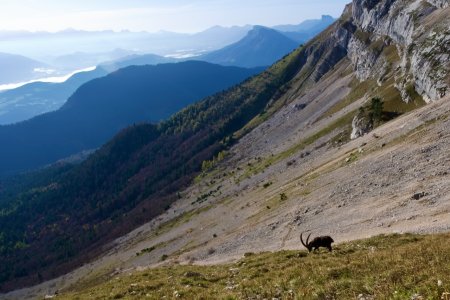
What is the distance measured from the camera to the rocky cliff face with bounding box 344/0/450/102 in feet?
301

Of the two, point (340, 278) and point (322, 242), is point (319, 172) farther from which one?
point (340, 278)

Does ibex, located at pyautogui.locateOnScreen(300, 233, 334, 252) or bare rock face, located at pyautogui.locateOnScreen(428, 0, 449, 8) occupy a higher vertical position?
bare rock face, located at pyautogui.locateOnScreen(428, 0, 449, 8)

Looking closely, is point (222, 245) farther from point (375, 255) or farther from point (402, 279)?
point (402, 279)

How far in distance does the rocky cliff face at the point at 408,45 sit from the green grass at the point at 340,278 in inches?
2674

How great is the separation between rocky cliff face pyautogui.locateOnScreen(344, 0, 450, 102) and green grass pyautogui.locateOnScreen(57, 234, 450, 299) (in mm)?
67927

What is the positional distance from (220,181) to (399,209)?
118 meters

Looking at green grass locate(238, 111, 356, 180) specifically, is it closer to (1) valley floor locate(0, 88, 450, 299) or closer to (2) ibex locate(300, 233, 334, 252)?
(1) valley floor locate(0, 88, 450, 299)

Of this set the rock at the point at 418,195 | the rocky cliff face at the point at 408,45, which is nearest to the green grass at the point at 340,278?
the rock at the point at 418,195

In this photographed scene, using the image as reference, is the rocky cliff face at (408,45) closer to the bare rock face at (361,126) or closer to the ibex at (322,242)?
the bare rock face at (361,126)

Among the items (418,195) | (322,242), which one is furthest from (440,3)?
(322,242)

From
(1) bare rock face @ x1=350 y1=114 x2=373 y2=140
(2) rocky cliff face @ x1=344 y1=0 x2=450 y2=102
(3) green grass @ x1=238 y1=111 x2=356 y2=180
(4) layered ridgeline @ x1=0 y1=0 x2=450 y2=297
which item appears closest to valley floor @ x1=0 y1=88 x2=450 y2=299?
(4) layered ridgeline @ x1=0 y1=0 x2=450 y2=297

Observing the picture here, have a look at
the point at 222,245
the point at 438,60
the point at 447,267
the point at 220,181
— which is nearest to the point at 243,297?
the point at 447,267

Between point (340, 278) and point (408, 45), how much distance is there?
115084 millimetres

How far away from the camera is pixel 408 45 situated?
4673 inches
